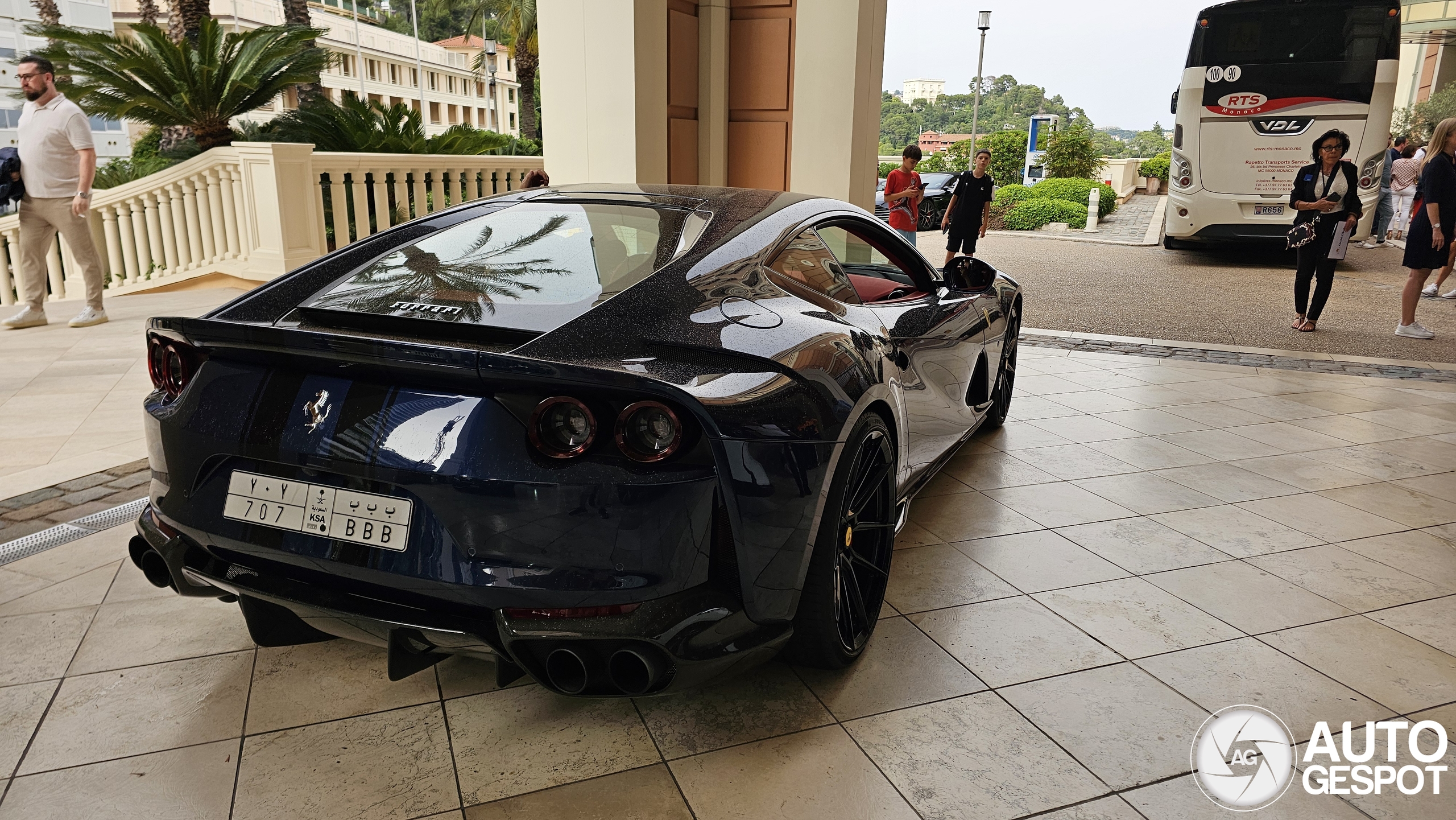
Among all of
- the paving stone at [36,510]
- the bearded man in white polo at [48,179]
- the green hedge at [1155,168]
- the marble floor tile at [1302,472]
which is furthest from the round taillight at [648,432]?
the green hedge at [1155,168]

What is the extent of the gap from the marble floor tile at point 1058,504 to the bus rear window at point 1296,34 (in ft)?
39.6

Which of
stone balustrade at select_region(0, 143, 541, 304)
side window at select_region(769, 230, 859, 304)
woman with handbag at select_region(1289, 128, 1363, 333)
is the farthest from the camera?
stone balustrade at select_region(0, 143, 541, 304)

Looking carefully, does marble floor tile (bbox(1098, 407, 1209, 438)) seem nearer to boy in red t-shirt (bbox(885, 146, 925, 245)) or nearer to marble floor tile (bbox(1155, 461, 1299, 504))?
marble floor tile (bbox(1155, 461, 1299, 504))

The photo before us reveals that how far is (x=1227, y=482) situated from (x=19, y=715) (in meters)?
4.78

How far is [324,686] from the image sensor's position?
2.62 m

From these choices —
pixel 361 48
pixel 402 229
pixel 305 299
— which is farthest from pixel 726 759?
pixel 361 48

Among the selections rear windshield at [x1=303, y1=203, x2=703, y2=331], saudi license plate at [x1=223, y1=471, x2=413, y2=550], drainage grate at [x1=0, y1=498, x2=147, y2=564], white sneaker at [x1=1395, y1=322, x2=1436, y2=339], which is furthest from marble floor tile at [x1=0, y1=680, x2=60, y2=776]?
white sneaker at [x1=1395, y1=322, x2=1436, y2=339]

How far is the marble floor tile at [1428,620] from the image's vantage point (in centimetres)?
306

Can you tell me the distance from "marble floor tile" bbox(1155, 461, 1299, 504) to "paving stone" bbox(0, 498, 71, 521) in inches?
195

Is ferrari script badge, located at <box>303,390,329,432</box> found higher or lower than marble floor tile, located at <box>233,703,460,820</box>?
higher

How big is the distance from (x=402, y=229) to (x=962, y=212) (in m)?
9.23

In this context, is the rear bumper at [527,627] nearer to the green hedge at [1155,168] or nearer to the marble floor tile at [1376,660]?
the marble floor tile at [1376,660]

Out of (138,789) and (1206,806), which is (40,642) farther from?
(1206,806)

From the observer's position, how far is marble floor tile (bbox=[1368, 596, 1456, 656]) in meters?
3.06
